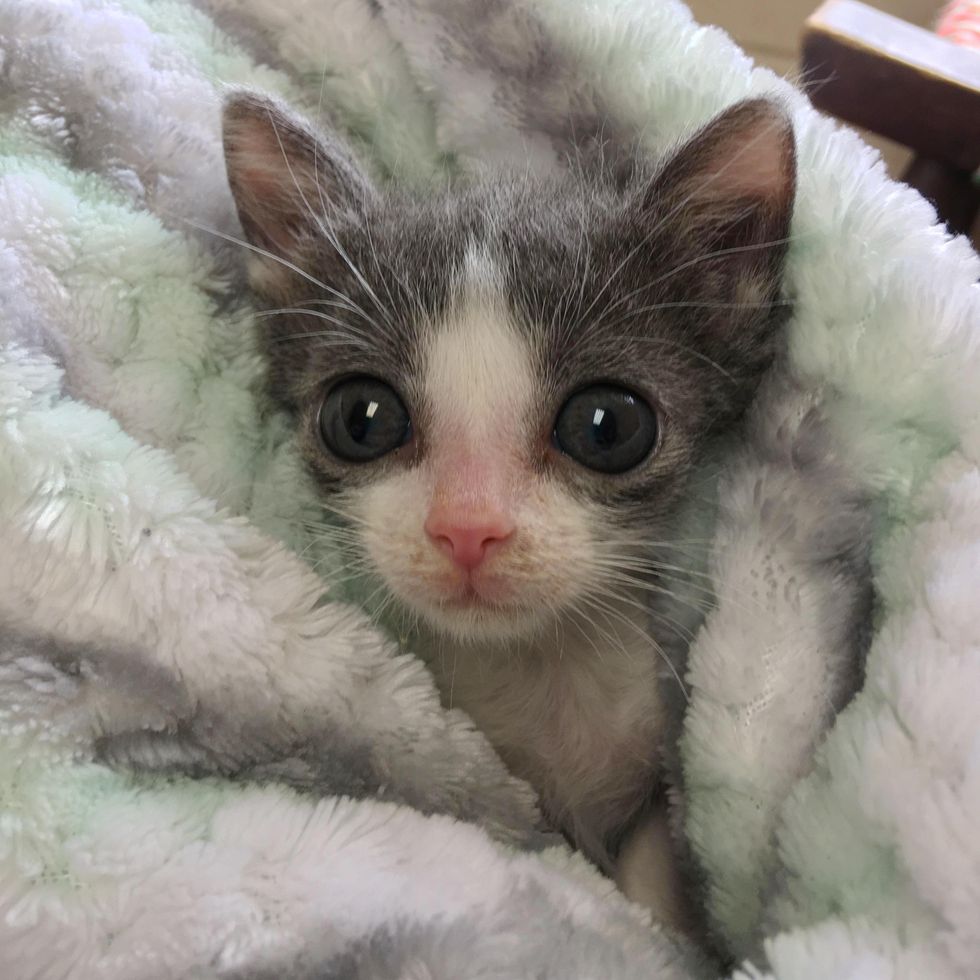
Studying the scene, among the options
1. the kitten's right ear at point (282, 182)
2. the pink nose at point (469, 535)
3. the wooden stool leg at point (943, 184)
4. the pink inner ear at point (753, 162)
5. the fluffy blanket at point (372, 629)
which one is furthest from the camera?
the wooden stool leg at point (943, 184)

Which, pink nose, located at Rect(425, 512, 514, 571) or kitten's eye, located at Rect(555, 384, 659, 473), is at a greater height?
kitten's eye, located at Rect(555, 384, 659, 473)

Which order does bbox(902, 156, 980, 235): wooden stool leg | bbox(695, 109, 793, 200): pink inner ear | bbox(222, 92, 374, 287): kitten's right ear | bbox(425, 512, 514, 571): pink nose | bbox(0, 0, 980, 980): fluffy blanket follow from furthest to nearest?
bbox(902, 156, 980, 235): wooden stool leg → bbox(222, 92, 374, 287): kitten's right ear → bbox(695, 109, 793, 200): pink inner ear → bbox(425, 512, 514, 571): pink nose → bbox(0, 0, 980, 980): fluffy blanket

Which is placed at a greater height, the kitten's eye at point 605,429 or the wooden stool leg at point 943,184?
the wooden stool leg at point 943,184

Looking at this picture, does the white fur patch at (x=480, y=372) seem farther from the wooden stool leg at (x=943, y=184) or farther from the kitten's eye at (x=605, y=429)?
the wooden stool leg at (x=943, y=184)

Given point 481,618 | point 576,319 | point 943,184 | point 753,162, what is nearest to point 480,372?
point 576,319

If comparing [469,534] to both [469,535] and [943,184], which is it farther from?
[943,184]

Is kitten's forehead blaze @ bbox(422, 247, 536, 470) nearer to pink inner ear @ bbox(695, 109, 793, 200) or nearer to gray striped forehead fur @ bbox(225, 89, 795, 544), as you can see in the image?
gray striped forehead fur @ bbox(225, 89, 795, 544)

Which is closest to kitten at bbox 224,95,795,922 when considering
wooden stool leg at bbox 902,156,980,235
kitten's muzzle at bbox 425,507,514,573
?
kitten's muzzle at bbox 425,507,514,573

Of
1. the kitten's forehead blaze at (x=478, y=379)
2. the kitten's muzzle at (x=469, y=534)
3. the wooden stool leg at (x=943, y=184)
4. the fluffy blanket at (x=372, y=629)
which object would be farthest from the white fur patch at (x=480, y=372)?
the wooden stool leg at (x=943, y=184)
